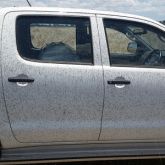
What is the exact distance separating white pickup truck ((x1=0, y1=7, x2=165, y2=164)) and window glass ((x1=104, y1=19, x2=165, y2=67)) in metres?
0.01

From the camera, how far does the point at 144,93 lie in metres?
4.56

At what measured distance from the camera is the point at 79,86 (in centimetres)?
443

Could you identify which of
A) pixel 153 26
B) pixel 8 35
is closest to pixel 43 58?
pixel 8 35

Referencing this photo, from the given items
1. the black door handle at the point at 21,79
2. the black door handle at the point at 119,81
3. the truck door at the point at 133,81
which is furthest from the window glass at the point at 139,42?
the black door handle at the point at 21,79

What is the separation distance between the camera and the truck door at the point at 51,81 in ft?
14.3

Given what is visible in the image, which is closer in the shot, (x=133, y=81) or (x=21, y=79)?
(x=21, y=79)

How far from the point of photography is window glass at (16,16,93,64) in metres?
4.47

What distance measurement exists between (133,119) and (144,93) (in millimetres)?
280

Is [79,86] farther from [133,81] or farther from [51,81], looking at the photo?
[133,81]

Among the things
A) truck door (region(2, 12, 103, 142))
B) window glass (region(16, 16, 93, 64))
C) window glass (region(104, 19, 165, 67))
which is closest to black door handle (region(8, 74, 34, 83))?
truck door (region(2, 12, 103, 142))

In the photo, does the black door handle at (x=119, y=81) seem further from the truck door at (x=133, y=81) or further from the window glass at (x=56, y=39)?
the window glass at (x=56, y=39)

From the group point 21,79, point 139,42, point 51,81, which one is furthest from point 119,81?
point 21,79

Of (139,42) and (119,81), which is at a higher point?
(139,42)

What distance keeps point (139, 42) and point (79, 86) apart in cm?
81
